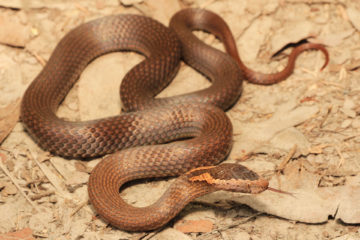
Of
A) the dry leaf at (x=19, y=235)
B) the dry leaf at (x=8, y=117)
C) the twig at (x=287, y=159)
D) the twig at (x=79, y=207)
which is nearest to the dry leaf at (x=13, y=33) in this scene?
the dry leaf at (x=8, y=117)

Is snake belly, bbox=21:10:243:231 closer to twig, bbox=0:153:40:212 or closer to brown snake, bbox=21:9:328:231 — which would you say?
brown snake, bbox=21:9:328:231

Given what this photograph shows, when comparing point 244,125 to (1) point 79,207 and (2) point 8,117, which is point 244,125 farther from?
(2) point 8,117

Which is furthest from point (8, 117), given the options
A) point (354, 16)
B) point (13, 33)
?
point (354, 16)

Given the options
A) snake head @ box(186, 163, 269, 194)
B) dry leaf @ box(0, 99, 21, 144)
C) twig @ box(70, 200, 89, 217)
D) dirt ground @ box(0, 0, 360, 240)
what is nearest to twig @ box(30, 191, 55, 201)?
dirt ground @ box(0, 0, 360, 240)

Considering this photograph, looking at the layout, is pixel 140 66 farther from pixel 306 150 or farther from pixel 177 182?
pixel 306 150

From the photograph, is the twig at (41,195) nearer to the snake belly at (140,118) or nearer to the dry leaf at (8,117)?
the snake belly at (140,118)

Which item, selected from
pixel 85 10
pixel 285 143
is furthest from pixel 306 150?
pixel 85 10
